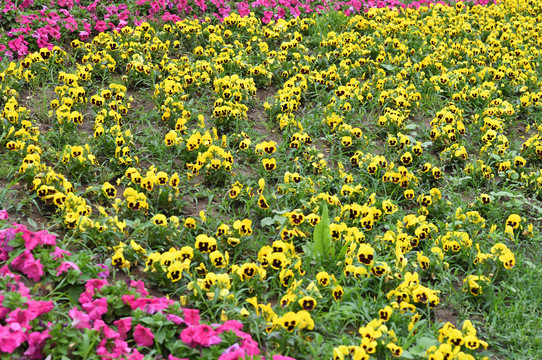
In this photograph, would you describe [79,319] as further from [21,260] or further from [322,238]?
[322,238]

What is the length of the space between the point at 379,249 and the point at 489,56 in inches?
161

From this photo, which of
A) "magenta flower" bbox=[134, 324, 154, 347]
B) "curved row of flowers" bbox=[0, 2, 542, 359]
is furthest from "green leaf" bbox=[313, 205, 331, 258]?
"magenta flower" bbox=[134, 324, 154, 347]

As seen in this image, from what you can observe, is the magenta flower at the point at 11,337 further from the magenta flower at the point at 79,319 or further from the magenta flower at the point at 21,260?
the magenta flower at the point at 21,260

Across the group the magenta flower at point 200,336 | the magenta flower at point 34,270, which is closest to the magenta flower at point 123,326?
the magenta flower at point 200,336

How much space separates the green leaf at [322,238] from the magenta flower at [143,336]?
123cm

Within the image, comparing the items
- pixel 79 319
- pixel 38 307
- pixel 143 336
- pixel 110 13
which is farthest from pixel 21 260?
pixel 110 13

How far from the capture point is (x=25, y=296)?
2680mm

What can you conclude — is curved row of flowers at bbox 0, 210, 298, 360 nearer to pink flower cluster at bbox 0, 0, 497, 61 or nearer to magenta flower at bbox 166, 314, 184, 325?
magenta flower at bbox 166, 314, 184, 325

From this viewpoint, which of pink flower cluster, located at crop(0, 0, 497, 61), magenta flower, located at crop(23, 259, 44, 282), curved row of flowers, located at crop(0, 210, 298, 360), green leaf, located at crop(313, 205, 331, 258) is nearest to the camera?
curved row of flowers, located at crop(0, 210, 298, 360)

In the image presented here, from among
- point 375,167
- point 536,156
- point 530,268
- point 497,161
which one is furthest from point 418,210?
point 536,156

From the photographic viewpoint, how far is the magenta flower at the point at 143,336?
2.70 m

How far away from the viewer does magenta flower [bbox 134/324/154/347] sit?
2701mm

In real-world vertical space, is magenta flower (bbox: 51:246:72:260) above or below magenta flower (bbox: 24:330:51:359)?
above

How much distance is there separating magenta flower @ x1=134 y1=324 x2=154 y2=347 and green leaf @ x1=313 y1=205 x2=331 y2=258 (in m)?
1.23
